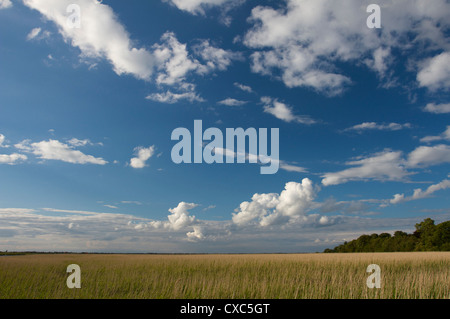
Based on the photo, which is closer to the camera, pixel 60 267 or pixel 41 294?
pixel 41 294

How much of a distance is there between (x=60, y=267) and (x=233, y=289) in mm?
11485

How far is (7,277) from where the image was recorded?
38.3ft
